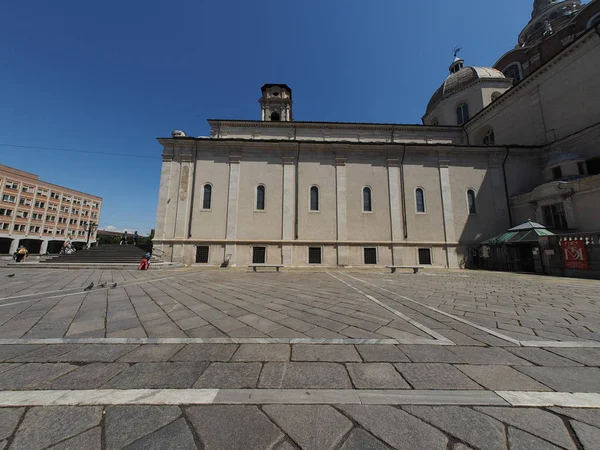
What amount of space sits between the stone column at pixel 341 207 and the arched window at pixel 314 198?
1485 millimetres

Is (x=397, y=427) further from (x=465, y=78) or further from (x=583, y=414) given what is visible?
(x=465, y=78)

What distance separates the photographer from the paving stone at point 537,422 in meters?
1.32

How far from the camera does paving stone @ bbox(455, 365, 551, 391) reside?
181cm

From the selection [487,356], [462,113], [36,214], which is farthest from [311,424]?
[36,214]

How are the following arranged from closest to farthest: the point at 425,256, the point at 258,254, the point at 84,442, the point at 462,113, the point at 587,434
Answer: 1. the point at 84,442
2. the point at 587,434
3. the point at 258,254
4. the point at 425,256
5. the point at 462,113

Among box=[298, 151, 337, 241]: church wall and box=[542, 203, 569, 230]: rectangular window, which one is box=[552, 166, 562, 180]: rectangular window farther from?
box=[298, 151, 337, 241]: church wall

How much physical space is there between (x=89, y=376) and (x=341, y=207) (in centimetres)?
1530

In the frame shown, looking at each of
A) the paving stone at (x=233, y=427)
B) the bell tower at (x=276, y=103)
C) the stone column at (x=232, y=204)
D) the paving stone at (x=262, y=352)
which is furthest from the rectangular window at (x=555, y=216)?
the bell tower at (x=276, y=103)

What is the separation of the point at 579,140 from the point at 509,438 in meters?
23.3

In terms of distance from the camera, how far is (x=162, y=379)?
6.22ft

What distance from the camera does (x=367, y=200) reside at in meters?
16.6

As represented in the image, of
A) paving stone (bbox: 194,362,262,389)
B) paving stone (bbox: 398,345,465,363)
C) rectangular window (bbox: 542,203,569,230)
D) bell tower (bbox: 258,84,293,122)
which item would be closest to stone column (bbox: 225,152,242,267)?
bell tower (bbox: 258,84,293,122)

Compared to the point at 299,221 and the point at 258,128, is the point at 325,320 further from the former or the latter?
the point at 258,128

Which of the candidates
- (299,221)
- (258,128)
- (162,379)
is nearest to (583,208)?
(299,221)
